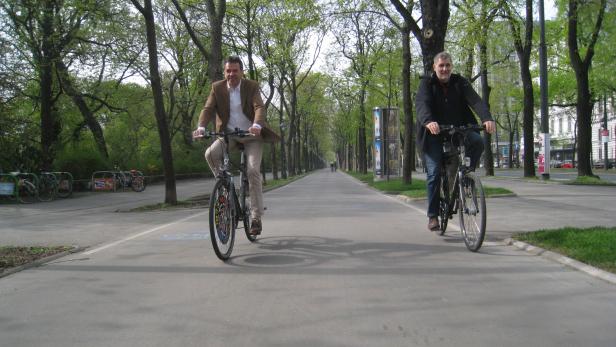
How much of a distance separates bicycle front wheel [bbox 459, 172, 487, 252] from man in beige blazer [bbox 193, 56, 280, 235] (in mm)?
2224

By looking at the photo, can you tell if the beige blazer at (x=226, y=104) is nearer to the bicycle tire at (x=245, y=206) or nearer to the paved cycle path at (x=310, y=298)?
the bicycle tire at (x=245, y=206)

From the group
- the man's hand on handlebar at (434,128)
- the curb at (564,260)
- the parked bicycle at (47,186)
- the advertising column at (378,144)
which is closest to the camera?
the curb at (564,260)

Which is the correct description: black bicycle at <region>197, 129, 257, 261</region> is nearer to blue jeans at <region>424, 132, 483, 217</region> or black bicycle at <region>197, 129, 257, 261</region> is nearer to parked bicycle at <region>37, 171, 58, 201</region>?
A: blue jeans at <region>424, 132, 483, 217</region>

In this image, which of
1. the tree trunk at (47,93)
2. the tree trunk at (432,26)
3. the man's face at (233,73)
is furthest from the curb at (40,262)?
the tree trunk at (47,93)

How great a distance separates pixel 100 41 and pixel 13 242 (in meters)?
20.6

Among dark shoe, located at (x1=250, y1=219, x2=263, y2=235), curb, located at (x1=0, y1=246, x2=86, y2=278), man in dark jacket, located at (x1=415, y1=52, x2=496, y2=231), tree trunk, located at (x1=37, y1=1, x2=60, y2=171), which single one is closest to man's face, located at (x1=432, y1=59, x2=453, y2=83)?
man in dark jacket, located at (x1=415, y1=52, x2=496, y2=231)

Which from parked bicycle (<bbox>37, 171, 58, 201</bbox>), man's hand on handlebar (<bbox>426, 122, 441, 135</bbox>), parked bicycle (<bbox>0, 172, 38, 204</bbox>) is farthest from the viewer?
parked bicycle (<bbox>37, 171, 58, 201</bbox>)

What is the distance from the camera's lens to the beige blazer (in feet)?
20.8

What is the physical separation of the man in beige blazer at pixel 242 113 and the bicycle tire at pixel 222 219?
47cm

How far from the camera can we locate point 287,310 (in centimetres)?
375

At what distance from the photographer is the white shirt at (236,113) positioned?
21.0ft

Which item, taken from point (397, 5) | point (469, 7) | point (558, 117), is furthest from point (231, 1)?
point (558, 117)

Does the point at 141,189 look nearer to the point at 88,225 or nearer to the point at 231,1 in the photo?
the point at 231,1

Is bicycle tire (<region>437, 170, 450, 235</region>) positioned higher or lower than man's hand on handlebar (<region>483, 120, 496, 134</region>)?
lower
